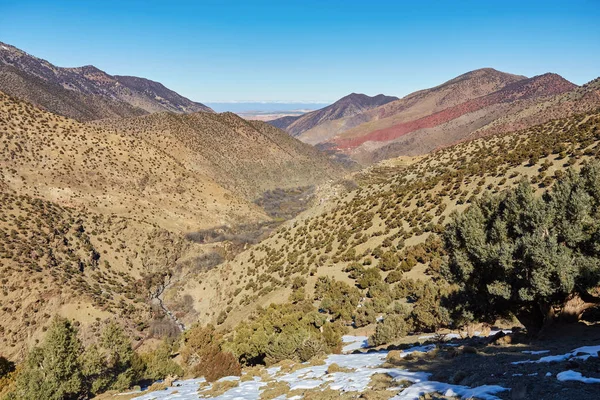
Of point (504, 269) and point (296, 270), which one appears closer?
point (504, 269)

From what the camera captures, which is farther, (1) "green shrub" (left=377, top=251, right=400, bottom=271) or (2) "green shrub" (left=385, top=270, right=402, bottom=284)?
(1) "green shrub" (left=377, top=251, right=400, bottom=271)

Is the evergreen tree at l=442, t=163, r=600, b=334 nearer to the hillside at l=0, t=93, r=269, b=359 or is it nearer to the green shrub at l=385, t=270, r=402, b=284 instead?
the green shrub at l=385, t=270, r=402, b=284

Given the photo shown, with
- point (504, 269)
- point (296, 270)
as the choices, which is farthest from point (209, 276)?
point (504, 269)

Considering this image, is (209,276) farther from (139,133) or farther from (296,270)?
(139,133)

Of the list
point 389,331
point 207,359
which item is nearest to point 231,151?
point 207,359

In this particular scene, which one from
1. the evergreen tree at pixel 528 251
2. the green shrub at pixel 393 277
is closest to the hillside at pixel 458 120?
the green shrub at pixel 393 277

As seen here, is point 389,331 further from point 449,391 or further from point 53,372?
point 53,372

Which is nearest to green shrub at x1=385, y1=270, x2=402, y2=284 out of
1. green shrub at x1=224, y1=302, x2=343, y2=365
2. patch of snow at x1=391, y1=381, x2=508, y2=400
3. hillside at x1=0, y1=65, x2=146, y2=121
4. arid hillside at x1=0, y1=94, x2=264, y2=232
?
green shrub at x1=224, y1=302, x2=343, y2=365
